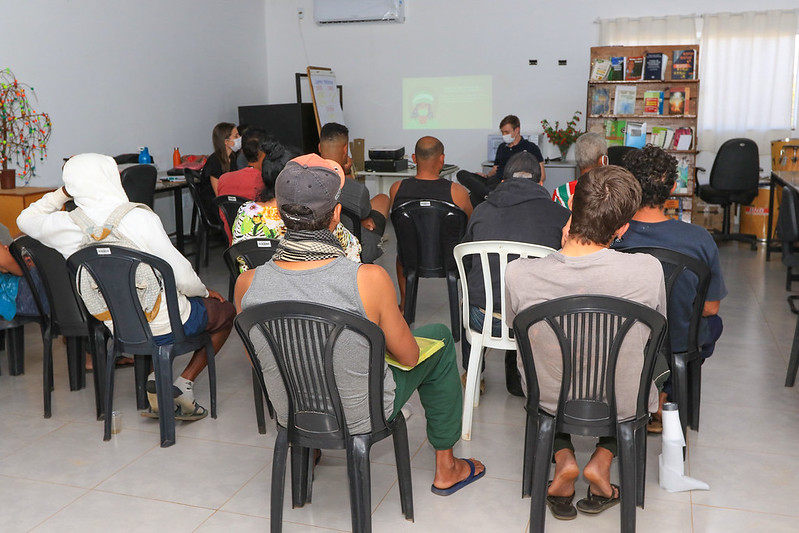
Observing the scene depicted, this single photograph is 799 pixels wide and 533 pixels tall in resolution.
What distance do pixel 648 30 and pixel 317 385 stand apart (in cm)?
715

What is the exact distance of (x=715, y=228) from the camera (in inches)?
296

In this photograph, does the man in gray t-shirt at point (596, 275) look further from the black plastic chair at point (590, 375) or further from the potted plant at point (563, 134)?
the potted plant at point (563, 134)

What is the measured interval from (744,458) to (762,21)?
6.38m

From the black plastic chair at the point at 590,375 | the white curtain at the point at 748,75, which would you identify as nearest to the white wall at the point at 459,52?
the white curtain at the point at 748,75

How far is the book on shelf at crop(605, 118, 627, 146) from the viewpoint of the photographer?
7398 mm

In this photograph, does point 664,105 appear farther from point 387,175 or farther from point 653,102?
point 387,175

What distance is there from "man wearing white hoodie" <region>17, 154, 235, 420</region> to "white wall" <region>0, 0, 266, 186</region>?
3146mm

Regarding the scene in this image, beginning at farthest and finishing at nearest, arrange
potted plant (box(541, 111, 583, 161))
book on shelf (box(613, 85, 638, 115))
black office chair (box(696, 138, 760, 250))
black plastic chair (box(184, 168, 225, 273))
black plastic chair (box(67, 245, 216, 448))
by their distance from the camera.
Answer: potted plant (box(541, 111, 583, 161)), book on shelf (box(613, 85, 638, 115)), black office chair (box(696, 138, 760, 250)), black plastic chair (box(184, 168, 225, 273)), black plastic chair (box(67, 245, 216, 448))

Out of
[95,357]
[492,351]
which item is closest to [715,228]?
[492,351]

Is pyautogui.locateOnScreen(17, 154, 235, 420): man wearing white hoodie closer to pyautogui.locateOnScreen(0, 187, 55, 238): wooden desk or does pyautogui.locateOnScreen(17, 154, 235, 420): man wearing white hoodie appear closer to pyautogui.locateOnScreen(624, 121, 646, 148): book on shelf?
pyautogui.locateOnScreen(0, 187, 55, 238): wooden desk

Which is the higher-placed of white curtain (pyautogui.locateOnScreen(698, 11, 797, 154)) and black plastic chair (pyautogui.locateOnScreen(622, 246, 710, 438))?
white curtain (pyautogui.locateOnScreen(698, 11, 797, 154))

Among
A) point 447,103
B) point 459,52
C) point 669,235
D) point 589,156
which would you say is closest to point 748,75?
point 459,52

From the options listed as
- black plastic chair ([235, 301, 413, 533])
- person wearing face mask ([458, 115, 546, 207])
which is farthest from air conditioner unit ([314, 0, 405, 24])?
black plastic chair ([235, 301, 413, 533])

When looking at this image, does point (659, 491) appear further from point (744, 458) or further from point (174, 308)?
point (174, 308)
